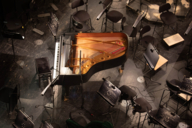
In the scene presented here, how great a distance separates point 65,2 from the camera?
28.6 feet

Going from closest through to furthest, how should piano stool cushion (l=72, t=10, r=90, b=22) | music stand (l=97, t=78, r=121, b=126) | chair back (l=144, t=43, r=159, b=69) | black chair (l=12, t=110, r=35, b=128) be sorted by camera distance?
1. black chair (l=12, t=110, r=35, b=128)
2. music stand (l=97, t=78, r=121, b=126)
3. chair back (l=144, t=43, r=159, b=69)
4. piano stool cushion (l=72, t=10, r=90, b=22)

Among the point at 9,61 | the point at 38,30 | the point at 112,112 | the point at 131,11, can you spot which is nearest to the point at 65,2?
the point at 38,30

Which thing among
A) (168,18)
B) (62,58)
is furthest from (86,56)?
(168,18)

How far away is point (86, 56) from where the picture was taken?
5871mm

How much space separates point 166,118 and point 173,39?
3.15 metres

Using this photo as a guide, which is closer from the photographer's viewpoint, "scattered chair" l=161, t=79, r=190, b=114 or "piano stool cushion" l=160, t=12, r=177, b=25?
"scattered chair" l=161, t=79, r=190, b=114

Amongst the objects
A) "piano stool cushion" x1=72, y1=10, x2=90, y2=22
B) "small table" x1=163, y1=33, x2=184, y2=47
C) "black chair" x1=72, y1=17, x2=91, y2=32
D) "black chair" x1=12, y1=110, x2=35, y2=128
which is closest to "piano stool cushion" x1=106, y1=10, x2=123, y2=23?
"piano stool cushion" x1=72, y1=10, x2=90, y2=22

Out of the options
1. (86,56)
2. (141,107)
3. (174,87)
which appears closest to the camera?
(141,107)

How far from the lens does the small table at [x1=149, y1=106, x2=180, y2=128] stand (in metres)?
5.15

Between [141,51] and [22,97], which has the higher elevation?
[141,51]

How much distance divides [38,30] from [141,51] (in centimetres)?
340

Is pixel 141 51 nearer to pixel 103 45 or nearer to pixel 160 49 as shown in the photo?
pixel 160 49

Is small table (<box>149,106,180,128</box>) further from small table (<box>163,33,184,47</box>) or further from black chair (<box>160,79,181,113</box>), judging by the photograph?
small table (<box>163,33,184,47</box>)

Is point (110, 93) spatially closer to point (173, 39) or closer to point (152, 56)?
point (152, 56)
